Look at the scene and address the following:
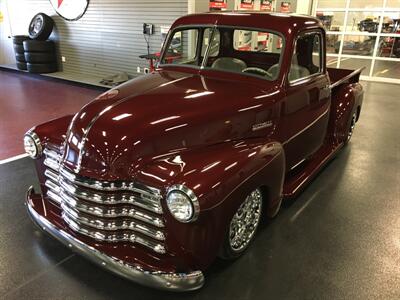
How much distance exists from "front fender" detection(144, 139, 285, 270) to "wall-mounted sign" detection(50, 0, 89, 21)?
272 inches

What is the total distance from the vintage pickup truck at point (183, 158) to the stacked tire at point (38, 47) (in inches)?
257

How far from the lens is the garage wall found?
6.63 metres

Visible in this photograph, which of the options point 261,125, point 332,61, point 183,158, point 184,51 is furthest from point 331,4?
point 183,158

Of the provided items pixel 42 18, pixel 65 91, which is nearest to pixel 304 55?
pixel 65 91

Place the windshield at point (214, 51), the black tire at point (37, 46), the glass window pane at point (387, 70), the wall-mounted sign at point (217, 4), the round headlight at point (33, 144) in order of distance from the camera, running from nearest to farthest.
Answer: the round headlight at point (33, 144) → the windshield at point (214, 51) → the wall-mounted sign at point (217, 4) → the black tire at point (37, 46) → the glass window pane at point (387, 70)

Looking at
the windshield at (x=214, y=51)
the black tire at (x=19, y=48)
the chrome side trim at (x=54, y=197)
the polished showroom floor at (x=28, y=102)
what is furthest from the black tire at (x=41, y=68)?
the chrome side trim at (x=54, y=197)

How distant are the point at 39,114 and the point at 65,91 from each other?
1775 millimetres

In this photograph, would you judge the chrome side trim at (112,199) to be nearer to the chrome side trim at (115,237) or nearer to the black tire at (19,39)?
the chrome side trim at (115,237)

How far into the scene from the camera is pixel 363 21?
9117 mm

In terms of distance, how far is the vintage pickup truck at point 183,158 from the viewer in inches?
72.2

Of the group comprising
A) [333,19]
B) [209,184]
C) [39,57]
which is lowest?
[39,57]

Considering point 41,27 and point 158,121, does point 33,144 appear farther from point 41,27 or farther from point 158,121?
point 41,27

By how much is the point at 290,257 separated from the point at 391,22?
851 centimetres

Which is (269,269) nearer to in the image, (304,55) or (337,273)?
(337,273)
